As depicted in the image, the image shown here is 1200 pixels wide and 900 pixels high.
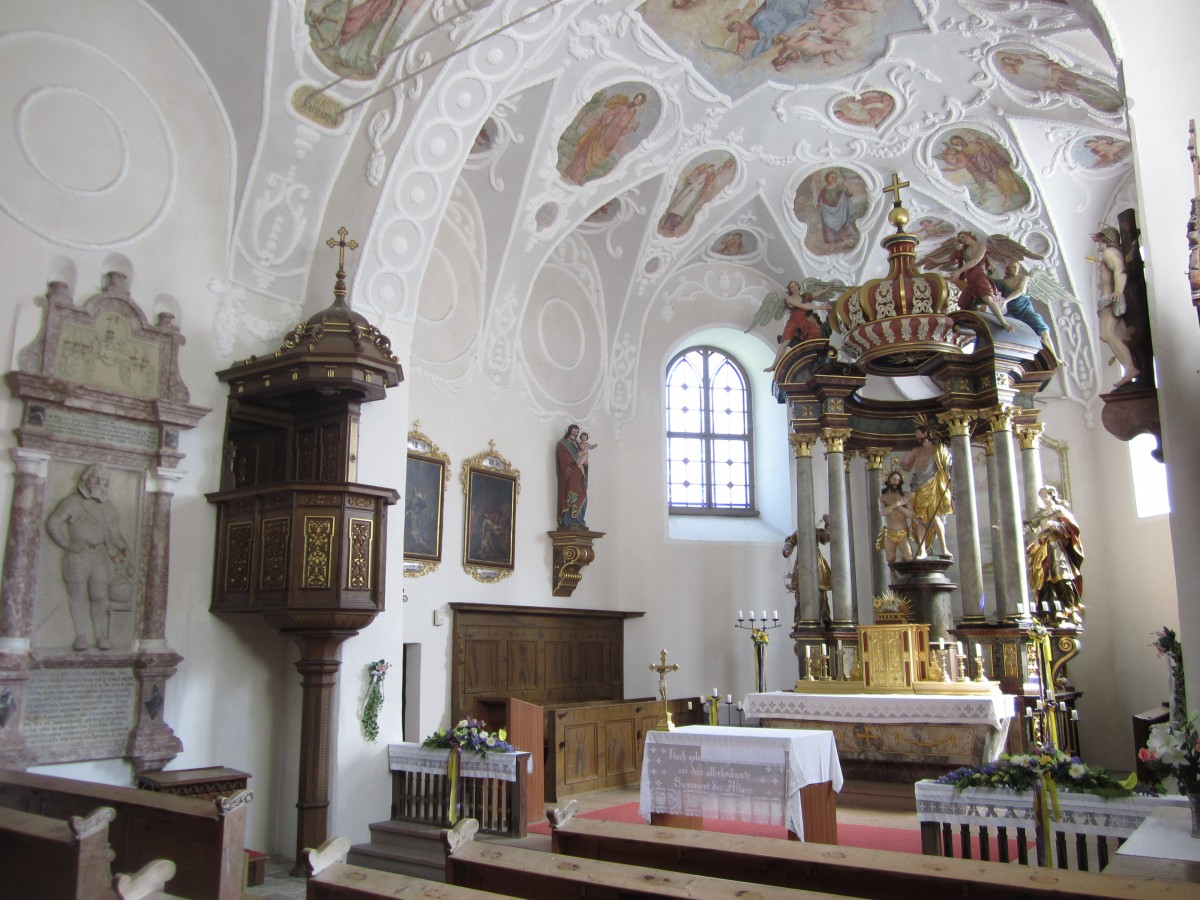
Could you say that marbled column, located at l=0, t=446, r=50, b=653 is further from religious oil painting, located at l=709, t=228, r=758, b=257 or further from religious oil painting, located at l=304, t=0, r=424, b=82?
religious oil painting, located at l=709, t=228, r=758, b=257

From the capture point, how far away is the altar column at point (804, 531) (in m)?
13.2

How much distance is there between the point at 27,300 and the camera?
291 inches

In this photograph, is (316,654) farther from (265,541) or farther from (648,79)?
(648,79)

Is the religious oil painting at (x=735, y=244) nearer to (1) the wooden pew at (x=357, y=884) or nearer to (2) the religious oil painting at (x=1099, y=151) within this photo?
(2) the religious oil painting at (x=1099, y=151)

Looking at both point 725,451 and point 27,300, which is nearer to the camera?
point 27,300

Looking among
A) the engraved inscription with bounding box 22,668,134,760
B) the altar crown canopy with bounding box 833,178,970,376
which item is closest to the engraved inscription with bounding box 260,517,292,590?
the engraved inscription with bounding box 22,668,134,760

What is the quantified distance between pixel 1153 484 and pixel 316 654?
1209cm

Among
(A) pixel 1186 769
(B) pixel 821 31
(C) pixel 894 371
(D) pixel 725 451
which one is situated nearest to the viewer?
(A) pixel 1186 769

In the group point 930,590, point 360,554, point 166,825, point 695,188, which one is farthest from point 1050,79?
point 166,825

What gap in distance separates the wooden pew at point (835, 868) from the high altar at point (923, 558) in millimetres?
6146

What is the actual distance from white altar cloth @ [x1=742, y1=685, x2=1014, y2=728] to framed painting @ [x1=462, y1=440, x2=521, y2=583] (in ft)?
11.5

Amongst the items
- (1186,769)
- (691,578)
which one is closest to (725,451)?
(691,578)

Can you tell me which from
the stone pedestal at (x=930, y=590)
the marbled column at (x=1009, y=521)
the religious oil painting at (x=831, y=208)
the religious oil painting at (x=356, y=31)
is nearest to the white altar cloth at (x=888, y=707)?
the marbled column at (x=1009, y=521)

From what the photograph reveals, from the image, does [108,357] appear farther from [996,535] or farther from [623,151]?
[996,535]
